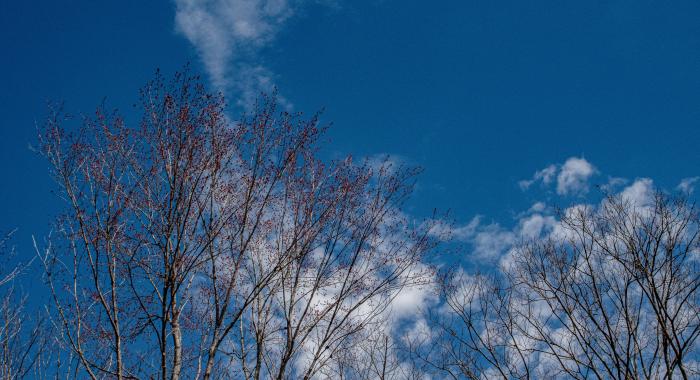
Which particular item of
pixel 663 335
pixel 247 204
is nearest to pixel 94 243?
pixel 247 204

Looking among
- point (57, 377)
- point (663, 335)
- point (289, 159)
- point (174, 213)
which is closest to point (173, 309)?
point (174, 213)

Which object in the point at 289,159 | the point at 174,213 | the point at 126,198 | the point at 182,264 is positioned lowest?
the point at 182,264

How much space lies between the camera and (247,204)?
552 cm

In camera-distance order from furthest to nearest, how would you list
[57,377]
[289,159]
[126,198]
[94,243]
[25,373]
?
1. [25,373]
2. [57,377]
3. [289,159]
4. [126,198]
5. [94,243]

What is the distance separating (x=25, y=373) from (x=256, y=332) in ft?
19.1

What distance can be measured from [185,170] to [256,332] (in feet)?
8.37

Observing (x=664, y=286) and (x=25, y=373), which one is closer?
(x=664, y=286)

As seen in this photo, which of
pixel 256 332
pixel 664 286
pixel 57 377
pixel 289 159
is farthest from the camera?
pixel 664 286

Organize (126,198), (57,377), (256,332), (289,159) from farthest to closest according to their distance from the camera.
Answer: (57,377) → (256,332) → (289,159) → (126,198)

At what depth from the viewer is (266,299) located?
662 cm

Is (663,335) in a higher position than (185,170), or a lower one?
lower

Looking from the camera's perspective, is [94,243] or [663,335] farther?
[663,335]

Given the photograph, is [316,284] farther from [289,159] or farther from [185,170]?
[185,170]

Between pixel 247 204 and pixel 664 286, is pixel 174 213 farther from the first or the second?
pixel 664 286
